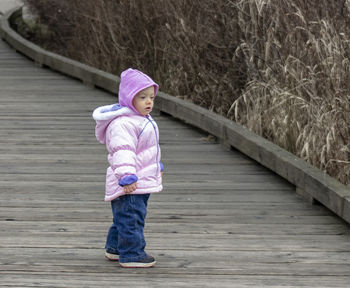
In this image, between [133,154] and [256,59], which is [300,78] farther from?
[133,154]

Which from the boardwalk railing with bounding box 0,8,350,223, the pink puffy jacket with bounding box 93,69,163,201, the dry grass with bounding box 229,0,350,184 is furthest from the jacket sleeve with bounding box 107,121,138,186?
the dry grass with bounding box 229,0,350,184

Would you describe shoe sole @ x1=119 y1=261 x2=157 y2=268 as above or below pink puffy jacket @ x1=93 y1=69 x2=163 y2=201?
below

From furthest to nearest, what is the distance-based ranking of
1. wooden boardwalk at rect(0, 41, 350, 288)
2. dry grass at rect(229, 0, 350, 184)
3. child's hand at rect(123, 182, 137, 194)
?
dry grass at rect(229, 0, 350, 184) → wooden boardwalk at rect(0, 41, 350, 288) → child's hand at rect(123, 182, 137, 194)

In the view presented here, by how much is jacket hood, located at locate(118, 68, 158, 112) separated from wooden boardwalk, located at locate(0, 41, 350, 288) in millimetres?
826

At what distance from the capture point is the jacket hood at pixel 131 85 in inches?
193

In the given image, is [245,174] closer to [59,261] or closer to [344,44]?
[344,44]

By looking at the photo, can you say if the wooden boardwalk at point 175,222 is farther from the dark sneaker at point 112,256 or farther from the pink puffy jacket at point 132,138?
the pink puffy jacket at point 132,138

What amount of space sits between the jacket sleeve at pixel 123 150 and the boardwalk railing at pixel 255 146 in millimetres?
1499

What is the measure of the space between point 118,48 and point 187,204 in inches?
235

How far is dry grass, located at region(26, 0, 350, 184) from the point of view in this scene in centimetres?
729

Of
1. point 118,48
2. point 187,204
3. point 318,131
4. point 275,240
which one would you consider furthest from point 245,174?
point 118,48

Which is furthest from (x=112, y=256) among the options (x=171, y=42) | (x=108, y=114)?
(x=171, y=42)

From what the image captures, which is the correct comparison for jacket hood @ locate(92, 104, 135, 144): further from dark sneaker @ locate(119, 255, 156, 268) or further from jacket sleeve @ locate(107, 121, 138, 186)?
dark sneaker @ locate(119, 255, 156, 268)

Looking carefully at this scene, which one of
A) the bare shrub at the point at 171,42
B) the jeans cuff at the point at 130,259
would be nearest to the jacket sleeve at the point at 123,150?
the jeans cuff at the point at 130,259
